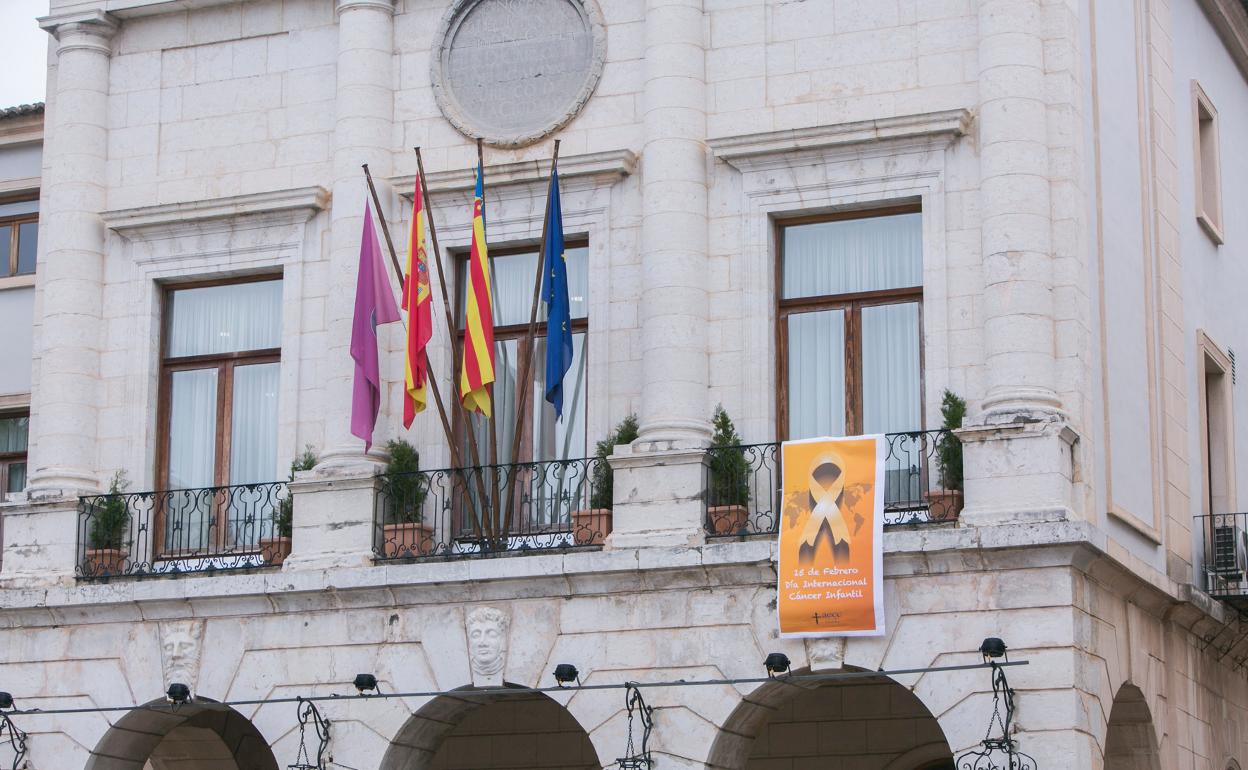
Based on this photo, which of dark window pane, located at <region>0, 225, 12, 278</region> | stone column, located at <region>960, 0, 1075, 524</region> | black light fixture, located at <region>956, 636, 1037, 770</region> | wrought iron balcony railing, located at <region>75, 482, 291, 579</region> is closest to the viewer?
black light fixture, located at <region>956, 636, 1037, 770</region>

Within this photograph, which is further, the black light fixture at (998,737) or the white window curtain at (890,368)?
the white window curtain at (890,368)

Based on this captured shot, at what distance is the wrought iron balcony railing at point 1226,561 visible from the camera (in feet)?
77.6

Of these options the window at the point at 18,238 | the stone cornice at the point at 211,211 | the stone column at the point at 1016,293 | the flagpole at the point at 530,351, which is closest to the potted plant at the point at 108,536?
the stone cornice at the point at 211,211

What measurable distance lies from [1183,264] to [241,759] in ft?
37.4

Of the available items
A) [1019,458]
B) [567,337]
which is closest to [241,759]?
[567,337]

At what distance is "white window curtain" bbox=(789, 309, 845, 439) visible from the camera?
72.3 feet

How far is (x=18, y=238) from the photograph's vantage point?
93.1 ft

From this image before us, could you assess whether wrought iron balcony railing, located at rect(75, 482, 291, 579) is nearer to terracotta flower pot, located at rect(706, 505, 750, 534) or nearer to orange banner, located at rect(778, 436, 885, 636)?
terracotta flower pot, located at rect(706, 505, 750, 534)

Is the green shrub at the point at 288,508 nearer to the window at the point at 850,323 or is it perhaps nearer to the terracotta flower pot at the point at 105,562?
the terracotta flower pot at the point at 105,562

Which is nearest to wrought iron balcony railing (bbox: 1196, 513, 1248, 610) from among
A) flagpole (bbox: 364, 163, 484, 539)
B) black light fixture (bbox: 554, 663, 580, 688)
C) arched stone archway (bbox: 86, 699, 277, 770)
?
black light fixture (bbox: 554, 663, 580, 688)

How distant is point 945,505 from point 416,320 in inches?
207

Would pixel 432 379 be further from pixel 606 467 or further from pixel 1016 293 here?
pixel 1016 293

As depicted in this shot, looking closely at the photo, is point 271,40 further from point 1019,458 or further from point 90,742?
point 1019,458

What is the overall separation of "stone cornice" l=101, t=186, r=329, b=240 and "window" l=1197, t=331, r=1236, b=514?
951 cm
